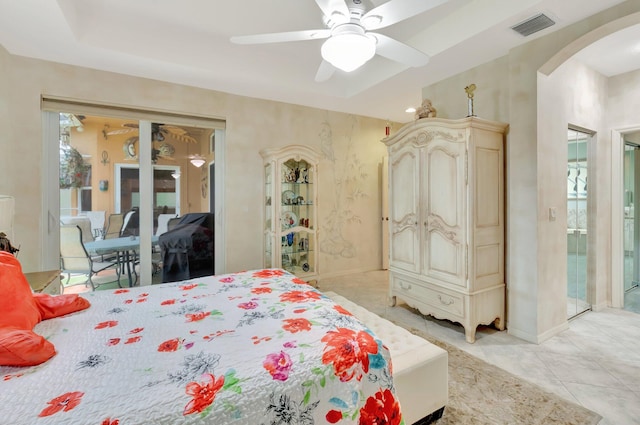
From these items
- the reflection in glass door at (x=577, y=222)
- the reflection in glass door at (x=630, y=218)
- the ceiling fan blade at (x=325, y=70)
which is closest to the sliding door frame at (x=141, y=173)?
the ceiling fan blade at (x=325, y=70)

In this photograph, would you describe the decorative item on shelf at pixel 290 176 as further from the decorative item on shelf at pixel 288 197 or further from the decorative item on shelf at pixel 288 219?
the decorative item on shelf at pixel 288 219

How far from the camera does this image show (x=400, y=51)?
2016mm

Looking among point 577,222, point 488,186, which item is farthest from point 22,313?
point 577,222

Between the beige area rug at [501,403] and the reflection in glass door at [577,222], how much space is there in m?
1.54

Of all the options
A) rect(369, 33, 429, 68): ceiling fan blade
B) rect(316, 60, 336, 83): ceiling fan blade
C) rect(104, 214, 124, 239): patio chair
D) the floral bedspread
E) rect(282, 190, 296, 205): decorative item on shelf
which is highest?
rect(316, 60, 336, 83): ceiling fan blade

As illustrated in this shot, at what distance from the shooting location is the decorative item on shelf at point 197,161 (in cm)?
358

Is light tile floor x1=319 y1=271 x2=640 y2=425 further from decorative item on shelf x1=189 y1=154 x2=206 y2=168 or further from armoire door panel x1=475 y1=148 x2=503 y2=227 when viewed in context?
decorative item on shelf x1=189 y1=154 x2=206 y2=168

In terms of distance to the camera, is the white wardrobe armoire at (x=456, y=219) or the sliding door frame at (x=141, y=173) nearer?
the white wardrobe armoire at (x=456, y=219)

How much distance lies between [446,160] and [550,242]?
1.11 m

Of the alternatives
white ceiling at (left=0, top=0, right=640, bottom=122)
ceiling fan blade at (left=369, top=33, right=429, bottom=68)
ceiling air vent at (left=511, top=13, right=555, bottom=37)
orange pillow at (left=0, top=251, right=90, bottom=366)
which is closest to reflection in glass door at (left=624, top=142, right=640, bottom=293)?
white ceiling at (left=0, top=0, right=640, bottom=122)

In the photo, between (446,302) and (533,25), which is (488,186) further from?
(533,25)

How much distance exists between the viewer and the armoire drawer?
2.53 metres

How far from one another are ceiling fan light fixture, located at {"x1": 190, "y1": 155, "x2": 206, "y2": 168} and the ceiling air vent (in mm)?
3320

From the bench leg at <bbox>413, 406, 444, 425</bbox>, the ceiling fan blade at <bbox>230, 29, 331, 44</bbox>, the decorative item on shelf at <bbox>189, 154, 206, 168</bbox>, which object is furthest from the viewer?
the decorative item on shelf at <bbox>189, 154, 206, 168</bbox>
